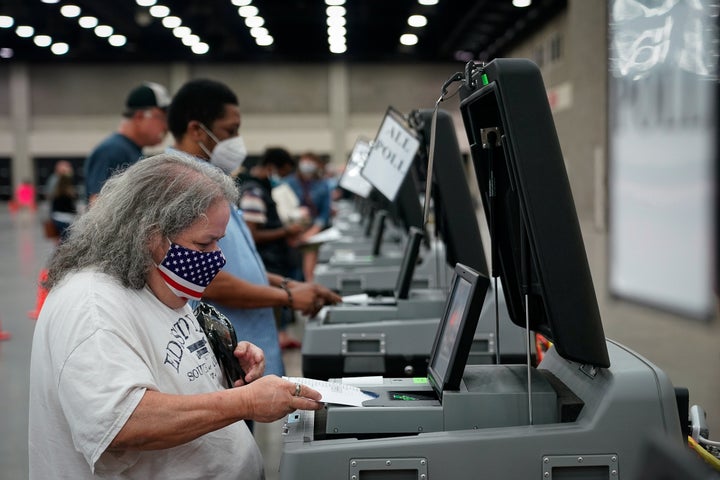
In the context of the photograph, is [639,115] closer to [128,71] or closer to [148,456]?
[148,456]

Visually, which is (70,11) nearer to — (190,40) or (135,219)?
(190,40)

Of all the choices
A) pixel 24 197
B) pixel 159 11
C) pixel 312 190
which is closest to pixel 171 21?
pixel 159 11

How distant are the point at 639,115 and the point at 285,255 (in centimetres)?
338

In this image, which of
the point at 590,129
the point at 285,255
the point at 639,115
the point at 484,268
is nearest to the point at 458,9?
the point at 590,129

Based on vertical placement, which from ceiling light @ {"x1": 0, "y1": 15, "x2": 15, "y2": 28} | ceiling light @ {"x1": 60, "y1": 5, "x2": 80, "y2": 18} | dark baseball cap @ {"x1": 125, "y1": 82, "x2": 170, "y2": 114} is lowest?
dark baseball cap @ {"x1": 125, "y1": 82, "x2": 170, "y2": 114}

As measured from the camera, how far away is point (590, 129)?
11719 millimetres

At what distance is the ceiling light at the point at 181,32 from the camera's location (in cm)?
1889

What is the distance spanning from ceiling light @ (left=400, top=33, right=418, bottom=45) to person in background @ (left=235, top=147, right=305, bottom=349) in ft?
44.8

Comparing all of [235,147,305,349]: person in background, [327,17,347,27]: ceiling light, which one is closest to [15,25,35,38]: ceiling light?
[327,17,347,27]: ceiling light

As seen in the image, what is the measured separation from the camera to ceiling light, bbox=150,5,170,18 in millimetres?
16328

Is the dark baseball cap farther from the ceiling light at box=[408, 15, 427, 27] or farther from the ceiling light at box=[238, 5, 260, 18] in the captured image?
the ceiling light at box=[408, 15, 427, 27]

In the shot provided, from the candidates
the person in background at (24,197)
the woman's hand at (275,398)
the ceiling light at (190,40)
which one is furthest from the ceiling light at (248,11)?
the woman's hand at (275,398)

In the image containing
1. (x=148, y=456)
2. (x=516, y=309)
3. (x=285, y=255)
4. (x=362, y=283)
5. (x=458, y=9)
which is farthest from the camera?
(x=458, y=9)

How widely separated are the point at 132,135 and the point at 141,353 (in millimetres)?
2424
